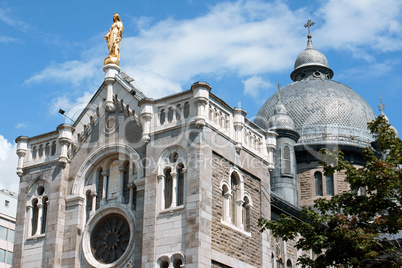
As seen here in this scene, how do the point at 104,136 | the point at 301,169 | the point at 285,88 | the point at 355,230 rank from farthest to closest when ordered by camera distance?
the point at 285,88, the point at 301,169, the point at 104,136, the point at 355,230

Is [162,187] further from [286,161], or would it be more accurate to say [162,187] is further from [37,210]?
[286,161]

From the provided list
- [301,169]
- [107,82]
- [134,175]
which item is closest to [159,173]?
[134,175]

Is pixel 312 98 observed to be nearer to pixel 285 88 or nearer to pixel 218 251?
pixel 285 88

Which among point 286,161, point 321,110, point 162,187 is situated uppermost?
point 321,110

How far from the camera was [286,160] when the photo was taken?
50125mm

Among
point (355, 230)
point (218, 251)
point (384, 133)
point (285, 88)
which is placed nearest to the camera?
point (355, 230)

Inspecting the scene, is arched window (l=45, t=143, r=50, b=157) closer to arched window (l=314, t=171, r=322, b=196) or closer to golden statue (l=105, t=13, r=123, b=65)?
golden statue (l=105, t=13, r=123, b=65)

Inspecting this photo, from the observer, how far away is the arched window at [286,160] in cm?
4969

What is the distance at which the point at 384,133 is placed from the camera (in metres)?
26.4

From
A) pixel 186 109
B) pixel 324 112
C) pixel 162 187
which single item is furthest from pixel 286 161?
pixel 162 187

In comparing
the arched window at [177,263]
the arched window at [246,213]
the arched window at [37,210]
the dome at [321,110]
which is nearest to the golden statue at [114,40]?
the arched window at [37,210]

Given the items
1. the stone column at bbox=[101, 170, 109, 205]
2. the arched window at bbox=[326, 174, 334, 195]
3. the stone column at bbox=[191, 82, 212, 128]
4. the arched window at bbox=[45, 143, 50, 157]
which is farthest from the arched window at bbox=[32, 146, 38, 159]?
the arched window at bbox=[326, 174, 334, 195]

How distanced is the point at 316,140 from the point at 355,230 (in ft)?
99.2

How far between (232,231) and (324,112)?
26670 mm
